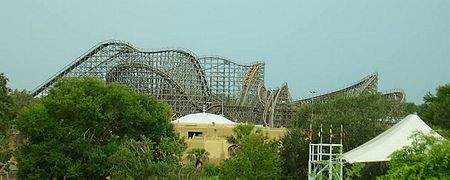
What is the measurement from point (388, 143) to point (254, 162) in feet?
21.0

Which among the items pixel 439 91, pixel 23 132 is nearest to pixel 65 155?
pixel 23 132

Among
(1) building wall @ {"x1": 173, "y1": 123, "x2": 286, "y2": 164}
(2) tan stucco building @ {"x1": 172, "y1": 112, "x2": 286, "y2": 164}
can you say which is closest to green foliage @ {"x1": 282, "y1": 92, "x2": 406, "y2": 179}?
(1) building wall @ {"x1": 173, "y1": 123, "x2": 286, "y2": 164}

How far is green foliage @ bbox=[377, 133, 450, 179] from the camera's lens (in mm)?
14570

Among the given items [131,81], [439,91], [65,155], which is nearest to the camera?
[65,155]

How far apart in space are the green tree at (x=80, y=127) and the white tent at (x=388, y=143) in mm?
9548

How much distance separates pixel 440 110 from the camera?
40.1 meters

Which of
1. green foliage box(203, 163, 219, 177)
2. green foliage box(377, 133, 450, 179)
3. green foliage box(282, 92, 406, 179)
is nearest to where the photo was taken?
green foliage box(377, 133, 450, 179)

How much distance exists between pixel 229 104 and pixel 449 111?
20.0m

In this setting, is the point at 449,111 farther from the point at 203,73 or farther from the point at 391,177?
the point at 391,177

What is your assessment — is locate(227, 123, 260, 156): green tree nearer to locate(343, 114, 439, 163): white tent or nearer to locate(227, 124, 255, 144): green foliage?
locate(227, 124, 255, 144): green foliage

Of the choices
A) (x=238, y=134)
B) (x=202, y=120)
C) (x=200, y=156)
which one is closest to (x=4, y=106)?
(x=200, y=156)

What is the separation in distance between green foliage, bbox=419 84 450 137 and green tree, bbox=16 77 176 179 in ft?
58.6

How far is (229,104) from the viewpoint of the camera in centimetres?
5528

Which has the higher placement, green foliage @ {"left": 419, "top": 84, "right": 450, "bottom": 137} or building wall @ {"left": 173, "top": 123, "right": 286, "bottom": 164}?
green foliage @ {"left": 419, "top": 84, "right": 450, "bottom": 137}
